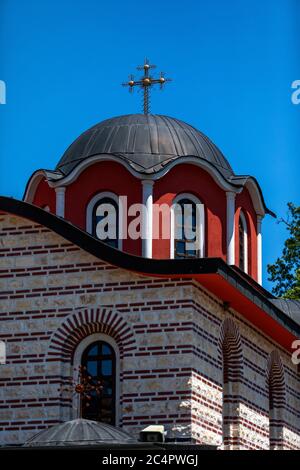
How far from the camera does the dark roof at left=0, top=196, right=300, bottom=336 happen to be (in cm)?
2288

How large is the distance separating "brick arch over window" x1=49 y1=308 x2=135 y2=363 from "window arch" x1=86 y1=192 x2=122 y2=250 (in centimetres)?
520

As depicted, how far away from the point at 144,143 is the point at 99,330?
7.96 metres

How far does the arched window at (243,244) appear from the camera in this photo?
31484 mm

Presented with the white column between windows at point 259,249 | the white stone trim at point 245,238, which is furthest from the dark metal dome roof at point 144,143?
the white column between windows at point 259,249

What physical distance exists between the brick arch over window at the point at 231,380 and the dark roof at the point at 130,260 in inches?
30.5

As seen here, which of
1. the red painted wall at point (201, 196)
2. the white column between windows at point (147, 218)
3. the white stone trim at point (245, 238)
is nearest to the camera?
the white column between windows at point (147, 218)

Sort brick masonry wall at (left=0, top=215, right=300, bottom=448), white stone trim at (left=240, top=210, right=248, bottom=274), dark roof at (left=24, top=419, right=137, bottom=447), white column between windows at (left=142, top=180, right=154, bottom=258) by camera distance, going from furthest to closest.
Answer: white stone trim at (left=240, top=210, right=248, bottom=274) < white column between windows at (left=142, top=180, right=154, bottom=258) < brick masonry wall at (left=0, top=215, right=300, bottom=448) < dark roof at (left=24, top=419, right=137, bottom=447)

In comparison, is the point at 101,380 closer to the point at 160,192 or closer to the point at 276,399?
the point at 276,399

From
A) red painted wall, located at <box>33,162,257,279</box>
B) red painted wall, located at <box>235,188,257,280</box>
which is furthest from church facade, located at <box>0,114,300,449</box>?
red painted wall, located at <box>235,188,257,280</box>

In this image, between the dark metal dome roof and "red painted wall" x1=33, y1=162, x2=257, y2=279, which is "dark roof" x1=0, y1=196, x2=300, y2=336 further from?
the dark metal dome roof

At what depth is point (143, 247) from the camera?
94.7ft

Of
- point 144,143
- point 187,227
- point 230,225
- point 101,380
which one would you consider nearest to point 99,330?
point 101,380

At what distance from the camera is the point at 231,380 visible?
25312mm

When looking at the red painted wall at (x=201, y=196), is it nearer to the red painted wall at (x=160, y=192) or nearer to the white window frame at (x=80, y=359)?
the red painted wall at (x=160, y=192)
